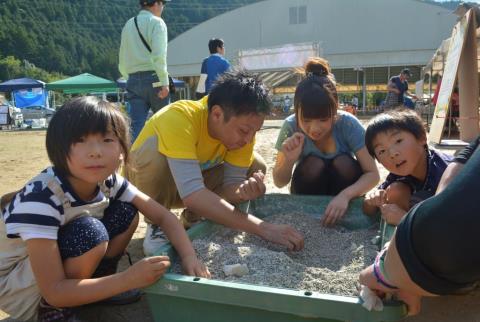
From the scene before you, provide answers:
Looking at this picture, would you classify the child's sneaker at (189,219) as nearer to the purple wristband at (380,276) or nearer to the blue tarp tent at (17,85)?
the purple wristband at (380,276)

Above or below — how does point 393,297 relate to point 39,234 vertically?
below

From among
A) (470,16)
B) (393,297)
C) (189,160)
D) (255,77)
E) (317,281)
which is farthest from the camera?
(470,16)

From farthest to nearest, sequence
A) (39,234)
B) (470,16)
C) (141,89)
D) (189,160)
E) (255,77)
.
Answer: (470,16), (141,89), (255,77), (189,160), (39,234)

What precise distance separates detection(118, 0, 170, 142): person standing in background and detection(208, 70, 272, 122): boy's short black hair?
1765mm

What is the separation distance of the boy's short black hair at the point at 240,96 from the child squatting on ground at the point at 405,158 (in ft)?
1.53

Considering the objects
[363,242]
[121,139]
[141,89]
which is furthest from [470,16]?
[121,139]

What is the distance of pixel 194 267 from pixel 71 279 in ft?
1.22

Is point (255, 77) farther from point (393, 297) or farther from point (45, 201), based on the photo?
point (393, 297)

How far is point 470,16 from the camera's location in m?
4.63

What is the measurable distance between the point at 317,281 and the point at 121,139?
2.61ft

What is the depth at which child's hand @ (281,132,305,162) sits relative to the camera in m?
2.28

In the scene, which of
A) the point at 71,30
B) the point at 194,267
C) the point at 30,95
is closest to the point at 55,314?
the point at 194,267

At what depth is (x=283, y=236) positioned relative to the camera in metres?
1.80

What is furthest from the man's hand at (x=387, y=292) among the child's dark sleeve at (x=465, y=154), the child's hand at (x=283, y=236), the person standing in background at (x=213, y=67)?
the person standing in background at (x=213, y=67)
